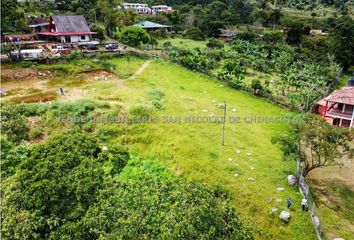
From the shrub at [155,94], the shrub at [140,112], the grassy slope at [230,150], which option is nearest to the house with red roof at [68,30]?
the grassy slope at [230,150]

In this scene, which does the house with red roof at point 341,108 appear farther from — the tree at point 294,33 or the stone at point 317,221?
the tree at point 294,33

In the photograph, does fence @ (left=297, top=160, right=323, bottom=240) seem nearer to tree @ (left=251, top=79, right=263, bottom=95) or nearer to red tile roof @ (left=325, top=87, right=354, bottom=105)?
red tile roof @ (left=325, top=87, right=354, bottom=105)

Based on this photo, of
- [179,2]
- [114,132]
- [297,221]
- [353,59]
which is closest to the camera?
[297,221]

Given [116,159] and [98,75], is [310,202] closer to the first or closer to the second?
[116,159]

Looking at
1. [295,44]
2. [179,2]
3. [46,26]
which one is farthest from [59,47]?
[179,2]

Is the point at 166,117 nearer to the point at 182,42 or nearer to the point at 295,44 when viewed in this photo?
the point at 182,42

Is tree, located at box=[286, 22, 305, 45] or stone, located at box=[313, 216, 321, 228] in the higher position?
tree, located at box=[286, 22, 305, 45]

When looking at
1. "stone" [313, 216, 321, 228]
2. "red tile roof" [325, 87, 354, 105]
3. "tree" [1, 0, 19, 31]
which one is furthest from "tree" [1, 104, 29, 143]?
"tree" [1, 0, 19, 31]
